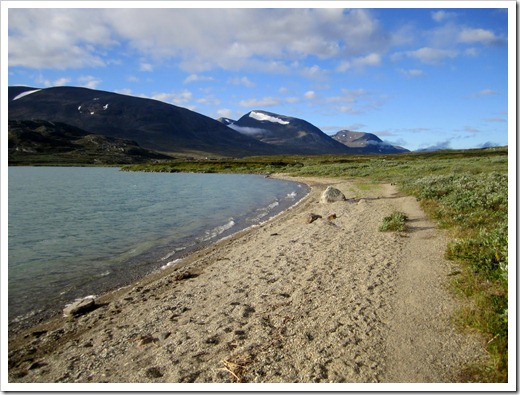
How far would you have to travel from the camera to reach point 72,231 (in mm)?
22812

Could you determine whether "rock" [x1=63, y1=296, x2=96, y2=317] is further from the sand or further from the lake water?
the lake water

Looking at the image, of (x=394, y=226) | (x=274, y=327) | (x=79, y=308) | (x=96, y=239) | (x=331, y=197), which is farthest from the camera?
(x=331, y=197)

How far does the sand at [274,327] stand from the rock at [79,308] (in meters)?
0.28

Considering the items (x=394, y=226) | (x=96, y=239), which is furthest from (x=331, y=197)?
(x=96, y=239)

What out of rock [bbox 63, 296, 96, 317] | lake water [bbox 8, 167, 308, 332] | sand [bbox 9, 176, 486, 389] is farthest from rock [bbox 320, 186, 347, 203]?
rock [bbox 63, 296, 96, 317]

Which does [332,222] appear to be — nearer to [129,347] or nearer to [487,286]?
[487,286]

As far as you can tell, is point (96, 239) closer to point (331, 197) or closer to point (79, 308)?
point (79, 308)

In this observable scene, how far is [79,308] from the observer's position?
35.9 feet

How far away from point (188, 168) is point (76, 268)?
105129 mm

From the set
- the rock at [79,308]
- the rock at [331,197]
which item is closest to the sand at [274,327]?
the rock at [79,308]

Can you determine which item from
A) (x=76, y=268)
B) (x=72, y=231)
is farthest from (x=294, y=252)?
Answer: (x=72, y=231)

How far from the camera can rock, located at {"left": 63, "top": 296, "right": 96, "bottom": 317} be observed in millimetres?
10878

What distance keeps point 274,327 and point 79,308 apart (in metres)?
6.29

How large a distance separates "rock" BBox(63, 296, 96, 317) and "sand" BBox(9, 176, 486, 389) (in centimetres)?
28
